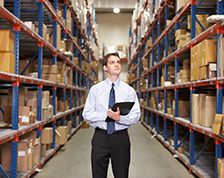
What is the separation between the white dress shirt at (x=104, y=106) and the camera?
6.88 feet

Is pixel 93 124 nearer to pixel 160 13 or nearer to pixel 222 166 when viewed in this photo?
pixel 222 166

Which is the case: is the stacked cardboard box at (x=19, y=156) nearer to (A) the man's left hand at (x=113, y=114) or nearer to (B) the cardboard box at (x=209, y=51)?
(A) the man's left hand at (x=113, y=114)

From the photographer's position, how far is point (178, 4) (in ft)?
15.1

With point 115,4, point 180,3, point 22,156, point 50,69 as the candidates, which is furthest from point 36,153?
point 115,4

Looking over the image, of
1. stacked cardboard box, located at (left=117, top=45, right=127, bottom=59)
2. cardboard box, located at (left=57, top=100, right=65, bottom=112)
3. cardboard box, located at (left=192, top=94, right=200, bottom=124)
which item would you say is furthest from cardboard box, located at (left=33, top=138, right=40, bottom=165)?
stacked cardboard box, located at (left=117, top=45, right=127, bottom=59)

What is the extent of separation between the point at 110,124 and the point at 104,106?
0.20m

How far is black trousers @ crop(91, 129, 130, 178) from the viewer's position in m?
2.08

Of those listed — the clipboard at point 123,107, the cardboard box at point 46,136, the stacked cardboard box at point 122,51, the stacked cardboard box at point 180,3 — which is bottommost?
the cardboard box at point 46,136

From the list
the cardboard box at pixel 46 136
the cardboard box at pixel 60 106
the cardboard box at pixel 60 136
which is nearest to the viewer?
the cardboard box at pixel 46 136

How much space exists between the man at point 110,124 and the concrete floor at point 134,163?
1.78 metres

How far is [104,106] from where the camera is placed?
2180mm

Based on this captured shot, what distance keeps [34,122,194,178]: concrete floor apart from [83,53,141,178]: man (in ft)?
5.83

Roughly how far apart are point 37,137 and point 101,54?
13364mm


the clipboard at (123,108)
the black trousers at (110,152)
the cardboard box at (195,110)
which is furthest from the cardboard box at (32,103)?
the cardboard box at (195,110)
